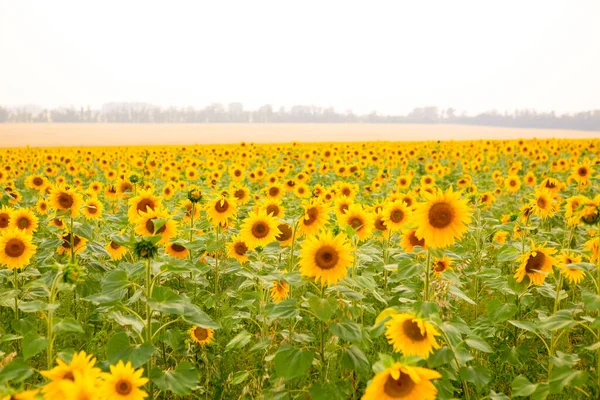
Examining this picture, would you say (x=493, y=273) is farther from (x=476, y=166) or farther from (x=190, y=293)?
(x=476, y=166)

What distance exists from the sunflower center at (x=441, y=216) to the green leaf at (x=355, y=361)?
1.02 metres

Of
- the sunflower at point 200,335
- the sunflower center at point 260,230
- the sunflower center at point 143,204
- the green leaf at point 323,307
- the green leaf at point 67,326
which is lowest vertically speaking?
the sunflower at point 200,335

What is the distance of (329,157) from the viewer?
48.9ft

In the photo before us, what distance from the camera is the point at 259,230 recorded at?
4215 millimetres

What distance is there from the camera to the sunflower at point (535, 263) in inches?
131

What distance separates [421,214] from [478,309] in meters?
2.51

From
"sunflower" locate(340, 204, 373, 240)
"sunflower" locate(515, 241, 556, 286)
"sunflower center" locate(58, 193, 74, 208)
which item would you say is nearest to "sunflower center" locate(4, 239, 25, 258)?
"sunflower center" locate(58, 193, 74, 208)

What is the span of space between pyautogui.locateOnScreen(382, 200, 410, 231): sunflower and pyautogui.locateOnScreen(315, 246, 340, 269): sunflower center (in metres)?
1.55

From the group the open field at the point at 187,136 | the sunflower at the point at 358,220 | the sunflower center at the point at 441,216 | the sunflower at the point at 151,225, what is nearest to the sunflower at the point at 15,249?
the sunflower at the point at 151,225

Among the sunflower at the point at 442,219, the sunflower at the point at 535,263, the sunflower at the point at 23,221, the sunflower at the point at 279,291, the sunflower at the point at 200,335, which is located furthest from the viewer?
the sunflower at the point at 23,221

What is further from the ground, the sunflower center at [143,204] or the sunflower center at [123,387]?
the sunflower center at [143,204]

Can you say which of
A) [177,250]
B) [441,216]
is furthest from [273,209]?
[441,216]

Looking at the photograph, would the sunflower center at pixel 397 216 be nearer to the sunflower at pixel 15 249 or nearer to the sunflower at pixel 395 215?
the sunflower at pixel 395 215

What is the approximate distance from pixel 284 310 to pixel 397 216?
6.66ft
